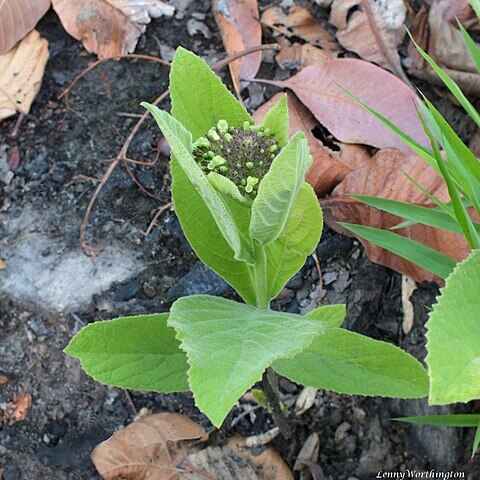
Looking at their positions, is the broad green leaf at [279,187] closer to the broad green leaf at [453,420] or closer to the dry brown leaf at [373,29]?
the broad green leaf at [453,420]

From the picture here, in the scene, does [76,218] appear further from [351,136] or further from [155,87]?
[351,136]

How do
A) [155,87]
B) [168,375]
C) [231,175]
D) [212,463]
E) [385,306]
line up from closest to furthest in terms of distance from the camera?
[231,175]
[168,375]
[212,463]
[385,306]
[155,87]

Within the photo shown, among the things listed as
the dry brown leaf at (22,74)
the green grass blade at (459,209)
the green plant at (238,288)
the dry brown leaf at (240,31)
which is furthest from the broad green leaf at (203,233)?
the dry brown leaf at (22,74)

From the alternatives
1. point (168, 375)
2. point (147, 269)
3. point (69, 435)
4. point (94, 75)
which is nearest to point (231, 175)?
point (168, 375)

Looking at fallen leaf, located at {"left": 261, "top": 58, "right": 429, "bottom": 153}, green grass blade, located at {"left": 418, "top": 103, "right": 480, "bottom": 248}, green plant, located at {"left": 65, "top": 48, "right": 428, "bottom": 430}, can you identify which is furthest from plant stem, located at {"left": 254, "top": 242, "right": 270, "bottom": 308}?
fallen leaf, located at {"left": 261, "top": 58, "right": 429, "bottom": 153}

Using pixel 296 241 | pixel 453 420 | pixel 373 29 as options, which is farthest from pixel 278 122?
pixel 373 29

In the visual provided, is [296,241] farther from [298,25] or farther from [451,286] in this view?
[298,25]

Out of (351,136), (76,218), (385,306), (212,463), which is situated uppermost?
(351,136)

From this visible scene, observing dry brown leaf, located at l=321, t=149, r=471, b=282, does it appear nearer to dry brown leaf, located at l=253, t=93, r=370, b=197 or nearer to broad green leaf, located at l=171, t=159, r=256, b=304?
dry brown leaf, located at l=253, t=93, r=370, b=197
